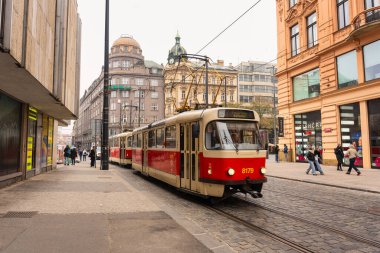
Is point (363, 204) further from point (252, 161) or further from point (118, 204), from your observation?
point (118, 204)

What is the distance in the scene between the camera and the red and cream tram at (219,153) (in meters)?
8.53

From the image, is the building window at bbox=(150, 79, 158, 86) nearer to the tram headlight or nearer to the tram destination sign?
the tram destination sign

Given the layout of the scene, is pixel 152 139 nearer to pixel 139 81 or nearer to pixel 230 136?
pixel 230 136

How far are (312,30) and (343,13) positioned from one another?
3740mm

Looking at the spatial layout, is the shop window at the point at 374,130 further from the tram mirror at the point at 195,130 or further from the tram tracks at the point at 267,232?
the tram tracks at the point at 267,232

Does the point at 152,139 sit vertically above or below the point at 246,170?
above

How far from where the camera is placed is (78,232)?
18.3 feet

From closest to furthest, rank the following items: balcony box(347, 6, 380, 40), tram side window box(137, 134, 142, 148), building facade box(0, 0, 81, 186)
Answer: building facade box(0, 0, 81, 186) < tram side window box(137, 134, 142, 148) < balcony box(347, 6, 380, 40)

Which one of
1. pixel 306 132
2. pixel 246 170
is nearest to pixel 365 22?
pixel 306 132

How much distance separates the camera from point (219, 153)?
855 cm

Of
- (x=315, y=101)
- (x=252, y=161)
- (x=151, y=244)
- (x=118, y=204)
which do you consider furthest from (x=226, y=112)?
(x=315, y=101)

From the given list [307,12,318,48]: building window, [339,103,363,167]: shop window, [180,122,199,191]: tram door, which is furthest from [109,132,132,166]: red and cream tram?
[307,12,318,48]: building window

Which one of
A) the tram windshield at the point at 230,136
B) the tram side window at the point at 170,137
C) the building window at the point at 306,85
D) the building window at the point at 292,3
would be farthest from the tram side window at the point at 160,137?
the building window at the point at 292,3

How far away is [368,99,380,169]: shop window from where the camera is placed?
19.3 m
